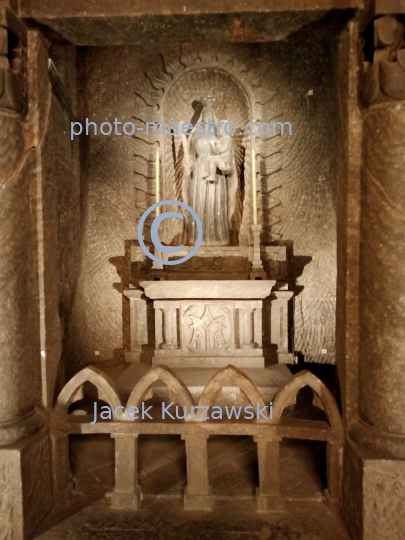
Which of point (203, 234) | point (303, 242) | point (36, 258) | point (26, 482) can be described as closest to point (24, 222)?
point (36, 258)

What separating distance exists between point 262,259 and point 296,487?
8.49ft

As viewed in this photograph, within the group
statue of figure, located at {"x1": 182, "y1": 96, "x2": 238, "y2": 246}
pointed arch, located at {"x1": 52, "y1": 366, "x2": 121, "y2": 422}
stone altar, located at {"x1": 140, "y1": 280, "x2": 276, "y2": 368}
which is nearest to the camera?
pointed arch, located at {"x1": 52, "y1": 366, "x2": 121, "y2": 422}

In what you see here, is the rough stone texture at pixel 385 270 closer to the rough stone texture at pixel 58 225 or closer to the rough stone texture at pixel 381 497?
the rough stone texture at pixel 381 497

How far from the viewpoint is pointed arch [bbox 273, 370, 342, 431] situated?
2393mm

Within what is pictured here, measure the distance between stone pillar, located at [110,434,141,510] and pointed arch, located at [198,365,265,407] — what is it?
19.4 inches

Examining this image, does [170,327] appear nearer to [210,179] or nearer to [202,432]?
[210,179]

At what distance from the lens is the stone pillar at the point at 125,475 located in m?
2.48

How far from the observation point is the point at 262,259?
15.6 ft

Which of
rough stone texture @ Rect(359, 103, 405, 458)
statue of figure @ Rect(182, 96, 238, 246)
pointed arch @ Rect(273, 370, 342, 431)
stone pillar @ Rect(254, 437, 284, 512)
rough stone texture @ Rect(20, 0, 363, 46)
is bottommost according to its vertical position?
stone pillar @ Rect(254, 437, 284, 512)

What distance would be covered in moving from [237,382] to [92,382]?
858 mm

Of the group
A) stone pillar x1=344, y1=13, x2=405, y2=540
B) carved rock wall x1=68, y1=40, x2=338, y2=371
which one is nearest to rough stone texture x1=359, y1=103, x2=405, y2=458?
stone pillar x1=344, y1=13, x2=405, y2=540

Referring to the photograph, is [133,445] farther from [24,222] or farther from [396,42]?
[396,42]

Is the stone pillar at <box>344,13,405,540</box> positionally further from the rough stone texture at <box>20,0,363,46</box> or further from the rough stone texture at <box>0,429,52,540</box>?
the rough stone texture at <box>0,429,52,540</box>

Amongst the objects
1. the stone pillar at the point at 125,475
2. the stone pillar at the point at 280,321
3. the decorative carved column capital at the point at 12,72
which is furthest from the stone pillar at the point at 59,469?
the stone pillar at the point at 280,321
